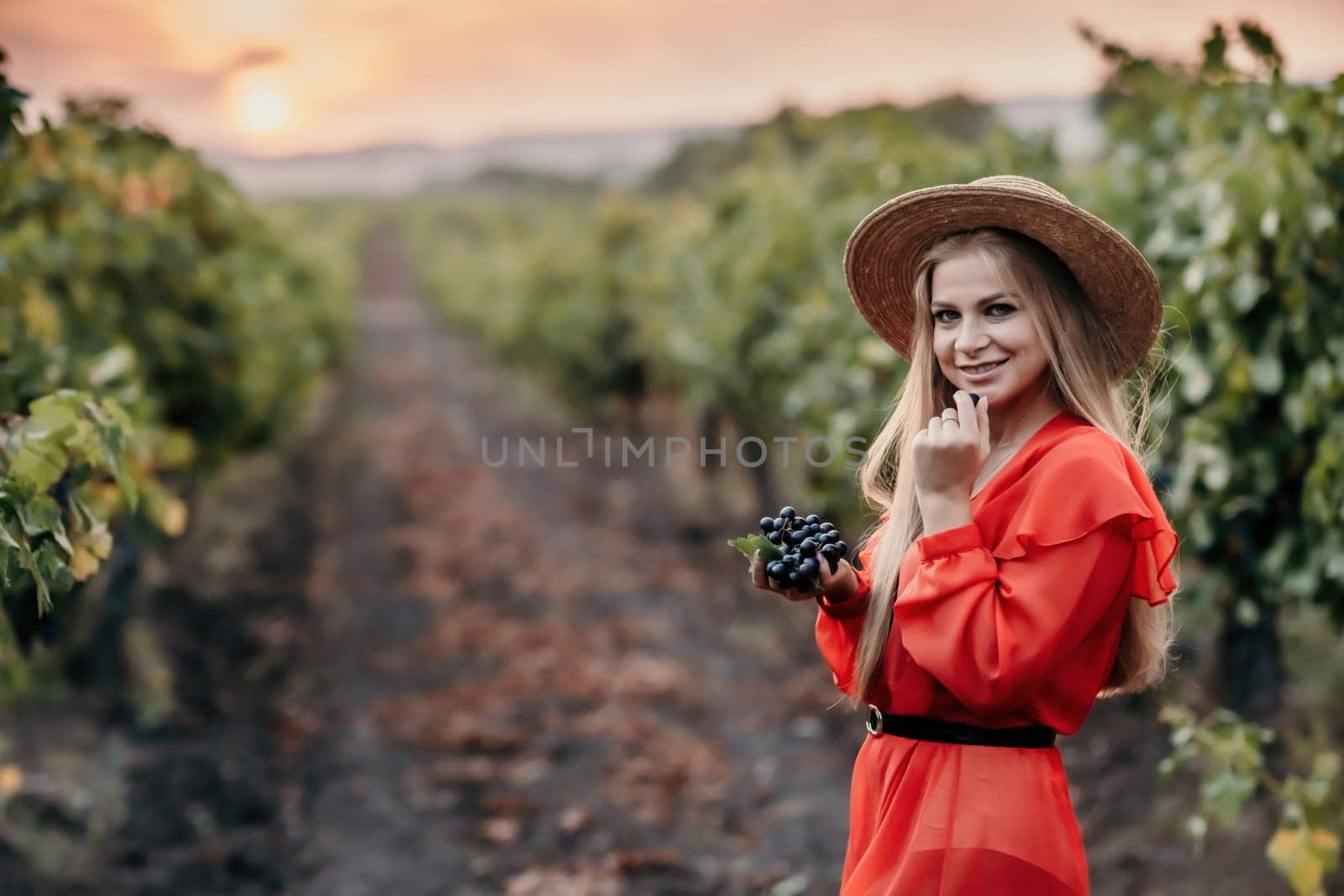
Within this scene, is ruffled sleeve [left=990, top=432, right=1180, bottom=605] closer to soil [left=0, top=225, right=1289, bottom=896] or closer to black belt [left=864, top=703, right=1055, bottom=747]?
black belt [left=864, top=703, right=1055, bottom=747]

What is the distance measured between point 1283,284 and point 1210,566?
3.46 ft

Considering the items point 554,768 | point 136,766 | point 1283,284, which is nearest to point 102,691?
point 136,766

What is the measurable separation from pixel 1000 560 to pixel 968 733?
30 centimetres

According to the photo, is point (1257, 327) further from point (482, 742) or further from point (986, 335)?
point (482, 742)

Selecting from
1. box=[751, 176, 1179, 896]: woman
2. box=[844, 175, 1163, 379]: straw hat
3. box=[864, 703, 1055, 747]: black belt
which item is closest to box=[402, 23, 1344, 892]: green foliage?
box=[844, 175, 1163, 379]: straw hat

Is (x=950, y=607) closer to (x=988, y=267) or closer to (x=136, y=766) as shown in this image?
(x=988, y=267)

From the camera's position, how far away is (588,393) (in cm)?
1428

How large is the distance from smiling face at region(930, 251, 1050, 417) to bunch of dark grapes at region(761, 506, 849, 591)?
1.13 ft

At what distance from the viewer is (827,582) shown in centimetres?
176

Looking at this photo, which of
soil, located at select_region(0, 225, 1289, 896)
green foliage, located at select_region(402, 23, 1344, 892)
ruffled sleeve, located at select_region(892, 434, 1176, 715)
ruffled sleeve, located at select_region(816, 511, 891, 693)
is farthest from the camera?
soil, located at select_region(0, 225, 1289, 896)

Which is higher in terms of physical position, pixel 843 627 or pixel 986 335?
pixel 986 335

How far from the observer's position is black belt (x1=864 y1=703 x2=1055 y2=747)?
1728 mm

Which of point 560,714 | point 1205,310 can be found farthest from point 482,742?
point 1205,310

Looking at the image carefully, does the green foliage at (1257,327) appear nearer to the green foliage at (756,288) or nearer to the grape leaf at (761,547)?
the green foliage at (756,288)
